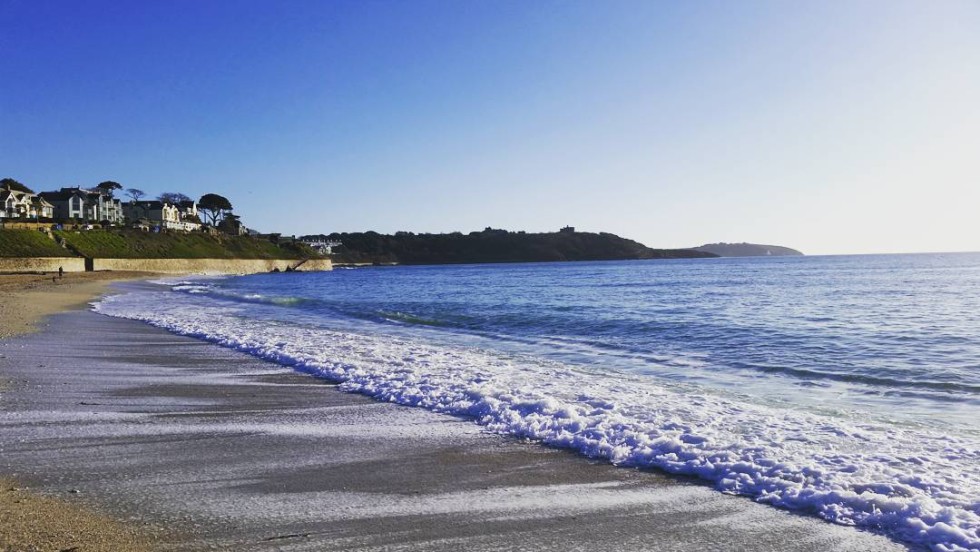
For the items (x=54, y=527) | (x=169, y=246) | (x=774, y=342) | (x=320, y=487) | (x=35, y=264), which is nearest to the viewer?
(x=54, y=527)

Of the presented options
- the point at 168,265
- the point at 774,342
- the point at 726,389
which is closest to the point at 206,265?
the point at 168,265

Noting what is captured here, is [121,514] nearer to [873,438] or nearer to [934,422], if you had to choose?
[873,438]

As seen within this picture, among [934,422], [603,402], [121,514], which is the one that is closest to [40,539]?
[121,514]

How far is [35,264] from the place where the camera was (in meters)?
69.6

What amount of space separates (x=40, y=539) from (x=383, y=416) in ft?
15.1

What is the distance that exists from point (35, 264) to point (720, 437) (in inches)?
3180

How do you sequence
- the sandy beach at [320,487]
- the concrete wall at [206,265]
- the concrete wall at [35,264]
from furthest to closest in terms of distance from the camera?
the concrete wall at [206,265], the concrete wall at [35,264], the sandy beach at [320,487]

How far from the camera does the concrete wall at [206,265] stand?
294 feet

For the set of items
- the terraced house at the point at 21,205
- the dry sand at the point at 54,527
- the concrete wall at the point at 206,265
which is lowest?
the concrete wall at the point at 206,265

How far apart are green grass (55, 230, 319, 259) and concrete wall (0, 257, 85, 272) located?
8330 millimetres

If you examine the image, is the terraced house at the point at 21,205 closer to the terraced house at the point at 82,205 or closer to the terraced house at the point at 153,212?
the terraced house at the point at 82,205

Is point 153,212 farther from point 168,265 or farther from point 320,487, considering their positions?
point 320,487

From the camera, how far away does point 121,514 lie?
477 centimetres

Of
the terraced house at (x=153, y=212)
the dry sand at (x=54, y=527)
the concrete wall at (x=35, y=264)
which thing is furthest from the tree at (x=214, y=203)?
the dry sand at (x=54, y=527)
